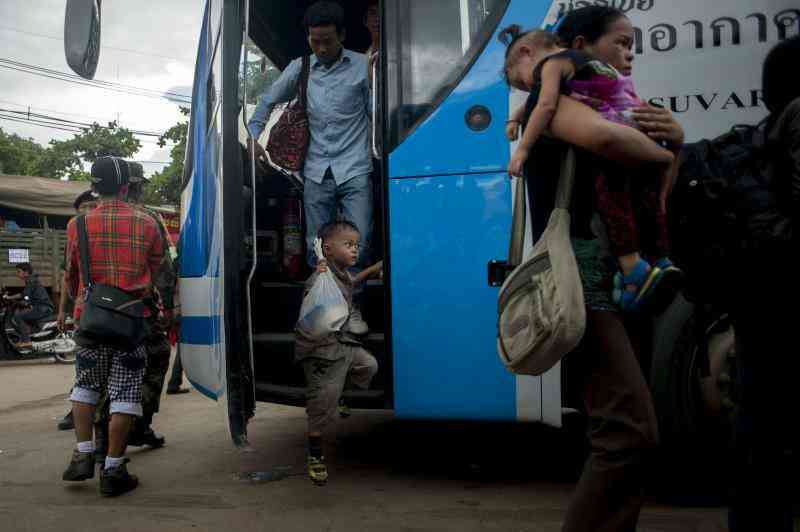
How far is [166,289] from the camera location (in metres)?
4.28

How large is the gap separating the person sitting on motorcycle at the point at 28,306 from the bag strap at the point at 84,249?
8291 mm

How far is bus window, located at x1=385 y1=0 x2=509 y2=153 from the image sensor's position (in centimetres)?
334

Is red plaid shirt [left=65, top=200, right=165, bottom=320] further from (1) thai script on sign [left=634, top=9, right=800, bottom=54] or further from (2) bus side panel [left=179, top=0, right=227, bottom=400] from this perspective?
(1) thai script on sign [left=634, top=9, right=800, bottom=54]

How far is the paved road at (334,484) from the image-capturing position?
3.18 meters

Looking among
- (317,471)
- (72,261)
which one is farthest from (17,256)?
(317,471)

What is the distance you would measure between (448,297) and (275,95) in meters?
2.01

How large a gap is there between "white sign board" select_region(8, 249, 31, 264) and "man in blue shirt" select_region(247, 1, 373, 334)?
8984 mm

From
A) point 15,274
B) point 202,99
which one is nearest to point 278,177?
point 202,99

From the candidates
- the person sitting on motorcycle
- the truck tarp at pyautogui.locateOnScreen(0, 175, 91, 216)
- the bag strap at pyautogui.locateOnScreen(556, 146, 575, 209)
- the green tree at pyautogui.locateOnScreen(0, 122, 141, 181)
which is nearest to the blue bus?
the bag strap at pyautogui.locateOnScreen(556, 146, 575, 209)

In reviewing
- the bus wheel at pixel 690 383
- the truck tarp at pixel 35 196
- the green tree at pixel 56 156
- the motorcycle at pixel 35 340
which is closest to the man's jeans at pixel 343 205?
the bus wheel at pixel 690 383

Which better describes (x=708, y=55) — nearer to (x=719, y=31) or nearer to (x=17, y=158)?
(x=719, y=31)


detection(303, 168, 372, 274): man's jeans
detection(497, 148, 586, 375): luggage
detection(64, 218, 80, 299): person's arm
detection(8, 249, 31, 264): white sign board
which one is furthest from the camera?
detection(8, 249, 31, 264): white sign board

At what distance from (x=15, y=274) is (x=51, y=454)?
324 inches

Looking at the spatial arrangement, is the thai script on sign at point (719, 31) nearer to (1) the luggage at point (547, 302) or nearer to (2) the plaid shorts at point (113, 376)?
(1) the luggage at point (547, 302)
